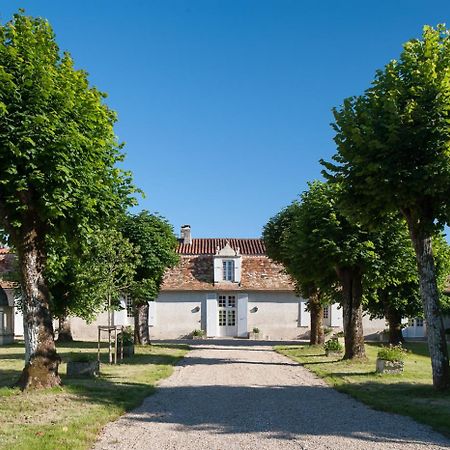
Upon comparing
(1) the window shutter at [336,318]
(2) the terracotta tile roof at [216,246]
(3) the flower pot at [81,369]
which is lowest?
(1) the window shutter at [336,318]

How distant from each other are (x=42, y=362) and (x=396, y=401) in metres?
7.22

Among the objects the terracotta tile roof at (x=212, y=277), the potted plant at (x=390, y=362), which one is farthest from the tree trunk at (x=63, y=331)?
the potted plant at (x=390, y=362)

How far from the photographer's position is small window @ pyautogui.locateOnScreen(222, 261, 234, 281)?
45.5 metres

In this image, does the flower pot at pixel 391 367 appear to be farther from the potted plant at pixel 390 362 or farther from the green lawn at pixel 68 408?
the green lawn at pixel 68 408

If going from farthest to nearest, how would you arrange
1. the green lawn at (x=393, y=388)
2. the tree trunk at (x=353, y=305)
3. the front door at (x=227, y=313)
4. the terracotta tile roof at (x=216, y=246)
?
the terracotta tile roof at (x=216, y=246), the front door at (x=227, y=313), the tree trunk at (x=353, y=305), the green lawn at (x=393, y=388)

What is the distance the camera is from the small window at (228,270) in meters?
45.5

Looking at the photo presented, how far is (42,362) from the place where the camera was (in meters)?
12.8

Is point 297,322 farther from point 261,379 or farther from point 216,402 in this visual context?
point 216,402

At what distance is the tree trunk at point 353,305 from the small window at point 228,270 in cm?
2380

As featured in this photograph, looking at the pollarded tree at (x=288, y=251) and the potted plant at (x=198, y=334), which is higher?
the pollarded tree at (x=288, y=251)

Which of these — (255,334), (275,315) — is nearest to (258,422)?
(255,334)

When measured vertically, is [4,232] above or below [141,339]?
above

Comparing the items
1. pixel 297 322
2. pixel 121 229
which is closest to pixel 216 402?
pixel 121 229

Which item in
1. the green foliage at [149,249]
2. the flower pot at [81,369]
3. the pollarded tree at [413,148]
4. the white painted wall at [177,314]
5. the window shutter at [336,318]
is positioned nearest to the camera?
the pollarded tree at [413,148]
